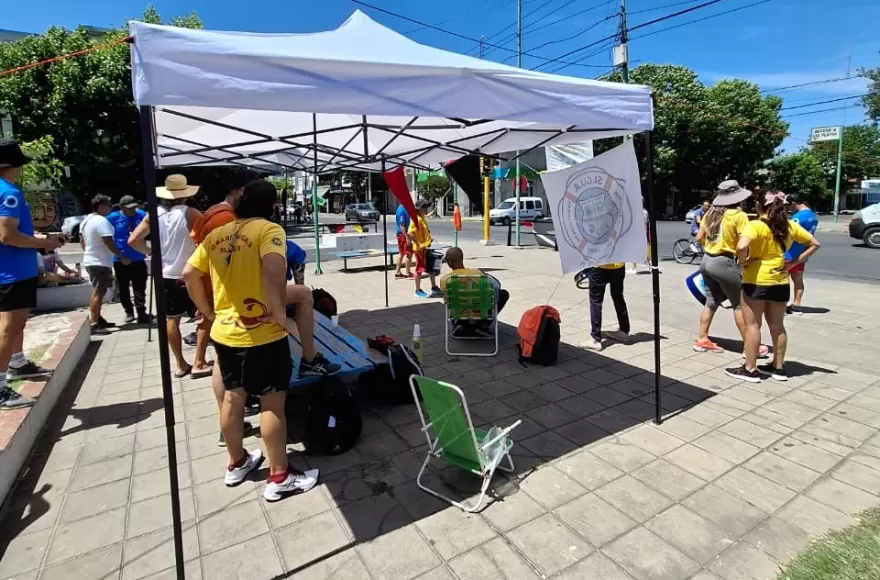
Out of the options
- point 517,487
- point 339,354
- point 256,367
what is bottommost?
point 517,487

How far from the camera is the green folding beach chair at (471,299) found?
519cm

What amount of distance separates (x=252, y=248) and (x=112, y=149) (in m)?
20.5

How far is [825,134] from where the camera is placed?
25.0 meters

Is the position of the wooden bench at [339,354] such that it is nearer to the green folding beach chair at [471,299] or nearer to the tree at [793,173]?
the green folding beach chair at [471,299]

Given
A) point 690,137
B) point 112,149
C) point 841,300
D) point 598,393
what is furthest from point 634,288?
point 690,137

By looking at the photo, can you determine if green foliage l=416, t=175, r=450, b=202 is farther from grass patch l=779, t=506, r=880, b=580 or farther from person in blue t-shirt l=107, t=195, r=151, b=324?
grass patch l=779, t=506, r=880, b=580

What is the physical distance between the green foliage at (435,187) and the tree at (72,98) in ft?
98.1

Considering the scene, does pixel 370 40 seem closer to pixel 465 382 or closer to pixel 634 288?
pixel 465 382

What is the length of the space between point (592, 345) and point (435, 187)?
1686 inches

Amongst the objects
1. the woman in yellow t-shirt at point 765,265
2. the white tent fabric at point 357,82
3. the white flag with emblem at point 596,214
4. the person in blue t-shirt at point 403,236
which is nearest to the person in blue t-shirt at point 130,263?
the white tent fabric at point 357,82

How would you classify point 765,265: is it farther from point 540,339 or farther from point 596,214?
point 540,339

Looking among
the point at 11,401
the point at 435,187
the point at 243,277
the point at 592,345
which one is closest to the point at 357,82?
the point at 243,277

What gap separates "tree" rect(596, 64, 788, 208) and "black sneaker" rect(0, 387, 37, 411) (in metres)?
30.8

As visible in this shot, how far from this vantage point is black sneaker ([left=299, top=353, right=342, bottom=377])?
3.29 m
